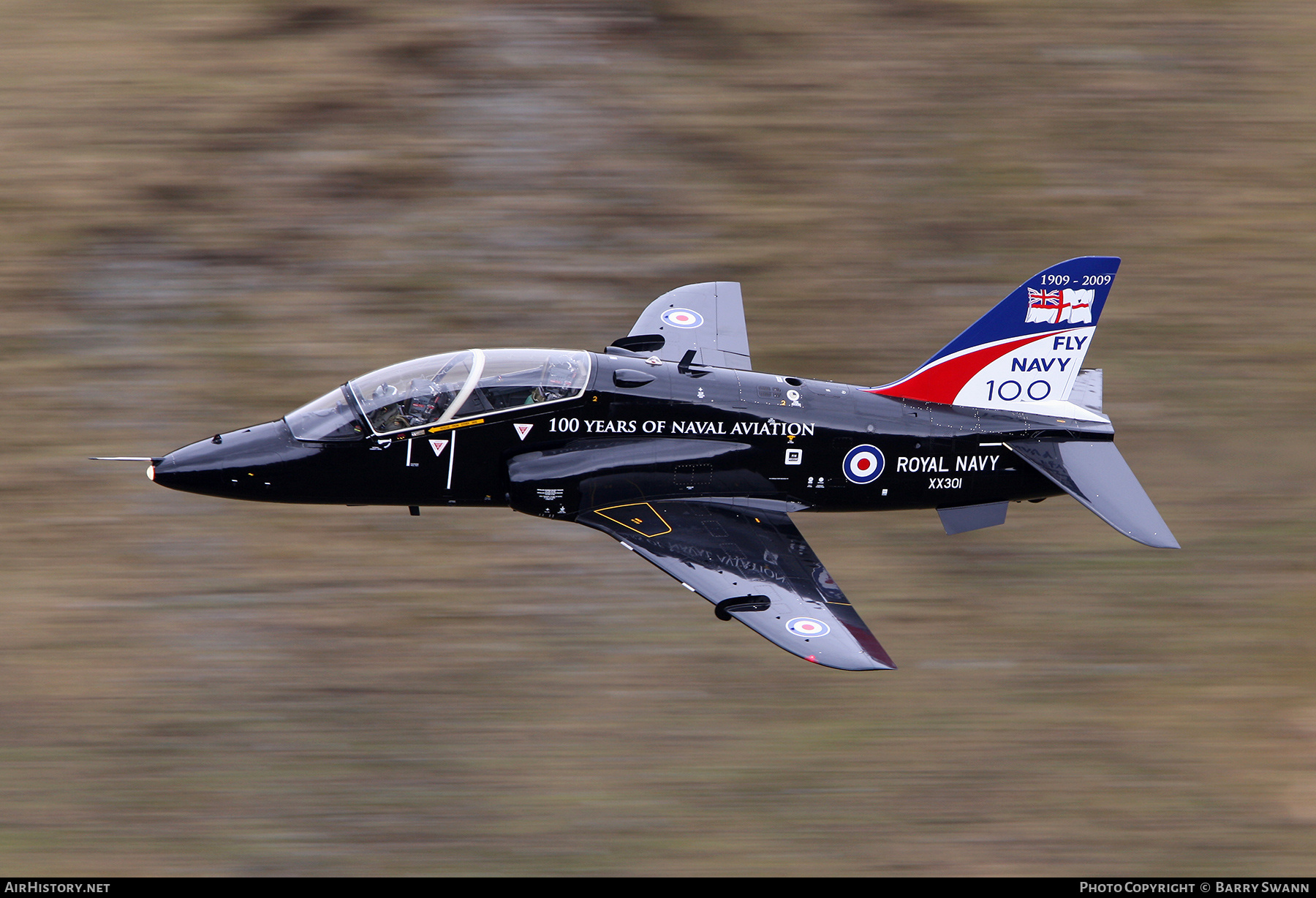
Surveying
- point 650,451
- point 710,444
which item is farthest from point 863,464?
point 650,451

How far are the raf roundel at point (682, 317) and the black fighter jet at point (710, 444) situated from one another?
131cm

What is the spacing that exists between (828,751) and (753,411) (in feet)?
13.5

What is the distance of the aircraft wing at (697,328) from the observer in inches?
606

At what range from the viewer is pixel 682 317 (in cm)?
1579

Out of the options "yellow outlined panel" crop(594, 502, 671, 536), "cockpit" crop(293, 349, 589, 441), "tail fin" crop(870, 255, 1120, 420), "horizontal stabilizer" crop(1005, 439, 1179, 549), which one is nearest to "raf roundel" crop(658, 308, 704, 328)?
"cockpit" crop(293, 349, 589, 441)

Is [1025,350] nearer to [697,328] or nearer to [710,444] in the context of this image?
[710,444]

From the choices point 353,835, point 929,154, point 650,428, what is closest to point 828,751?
point 650,428

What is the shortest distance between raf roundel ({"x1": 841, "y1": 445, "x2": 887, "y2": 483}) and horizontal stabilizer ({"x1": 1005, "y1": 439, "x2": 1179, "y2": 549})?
5.54 ft

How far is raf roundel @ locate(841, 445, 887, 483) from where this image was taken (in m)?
14.0

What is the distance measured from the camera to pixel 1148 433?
16.7 m

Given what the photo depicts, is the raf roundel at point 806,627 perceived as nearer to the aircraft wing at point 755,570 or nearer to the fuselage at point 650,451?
the aircraft wing at point 755,570

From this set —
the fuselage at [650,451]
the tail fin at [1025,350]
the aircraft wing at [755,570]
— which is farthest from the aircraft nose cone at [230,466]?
the tail fin at [1025,350]

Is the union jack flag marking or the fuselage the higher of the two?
the union jack flag marking

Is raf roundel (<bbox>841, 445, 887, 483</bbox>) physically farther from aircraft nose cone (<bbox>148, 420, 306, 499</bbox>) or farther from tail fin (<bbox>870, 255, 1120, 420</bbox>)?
aircraft nose cone (<bbox>148, 420, 306, 499</bbox>)
